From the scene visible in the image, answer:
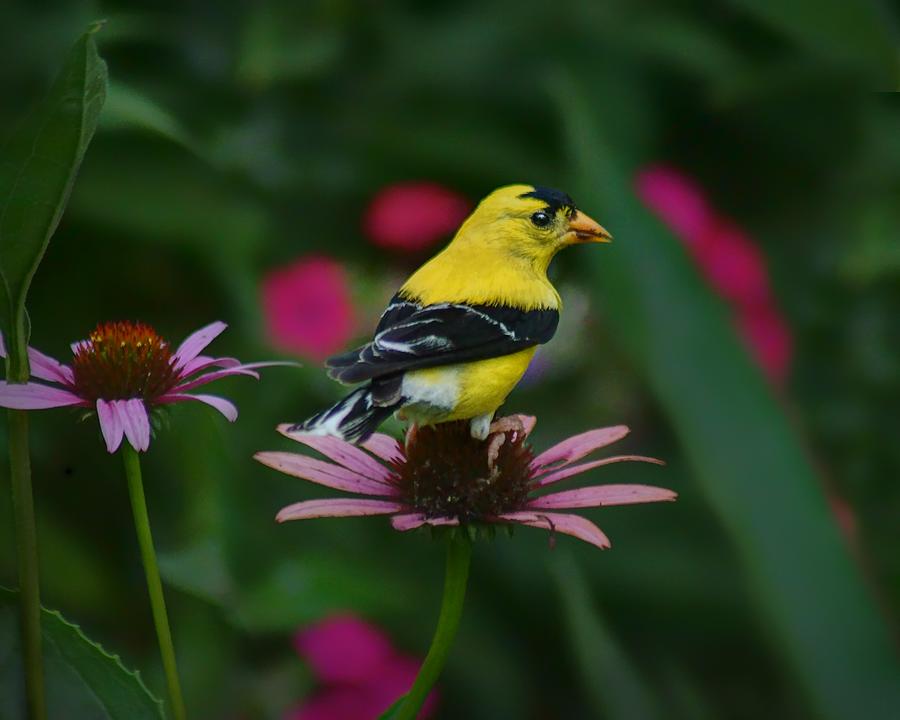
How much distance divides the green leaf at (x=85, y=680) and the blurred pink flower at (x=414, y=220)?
626 mm

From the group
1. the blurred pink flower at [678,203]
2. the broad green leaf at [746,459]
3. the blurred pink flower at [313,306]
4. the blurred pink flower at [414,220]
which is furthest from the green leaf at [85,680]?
the blurred pink flower at [678,203]


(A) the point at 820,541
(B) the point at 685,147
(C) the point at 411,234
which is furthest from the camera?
(B) the point at 685,147

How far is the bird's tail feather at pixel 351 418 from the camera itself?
27 cm

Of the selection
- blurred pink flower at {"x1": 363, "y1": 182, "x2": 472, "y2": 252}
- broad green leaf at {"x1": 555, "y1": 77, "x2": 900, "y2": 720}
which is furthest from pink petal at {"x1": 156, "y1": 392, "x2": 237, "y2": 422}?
blurred pink flower at {"x1": 363, "y1": 182, "x2": 472, "y2": 252}

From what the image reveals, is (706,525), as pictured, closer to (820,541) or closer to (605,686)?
(820,541)

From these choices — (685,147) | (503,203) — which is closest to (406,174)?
(685,147)

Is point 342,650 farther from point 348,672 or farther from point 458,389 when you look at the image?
point 458,389

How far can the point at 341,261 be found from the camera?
3.84 feet

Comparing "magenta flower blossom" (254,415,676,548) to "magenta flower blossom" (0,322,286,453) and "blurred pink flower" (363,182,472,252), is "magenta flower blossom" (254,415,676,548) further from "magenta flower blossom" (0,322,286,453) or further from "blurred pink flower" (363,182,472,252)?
"blurred pink flower" (363,182,472,252)

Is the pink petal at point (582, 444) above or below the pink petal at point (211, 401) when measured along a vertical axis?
above

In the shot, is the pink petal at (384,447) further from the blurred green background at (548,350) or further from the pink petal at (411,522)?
the blurred green background at (548,350)

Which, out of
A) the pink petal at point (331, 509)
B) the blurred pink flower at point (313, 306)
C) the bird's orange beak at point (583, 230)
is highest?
the blurred pink flower at point (313, 306)

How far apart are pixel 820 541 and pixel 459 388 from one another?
13.8 inches

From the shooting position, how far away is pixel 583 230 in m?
0.36
